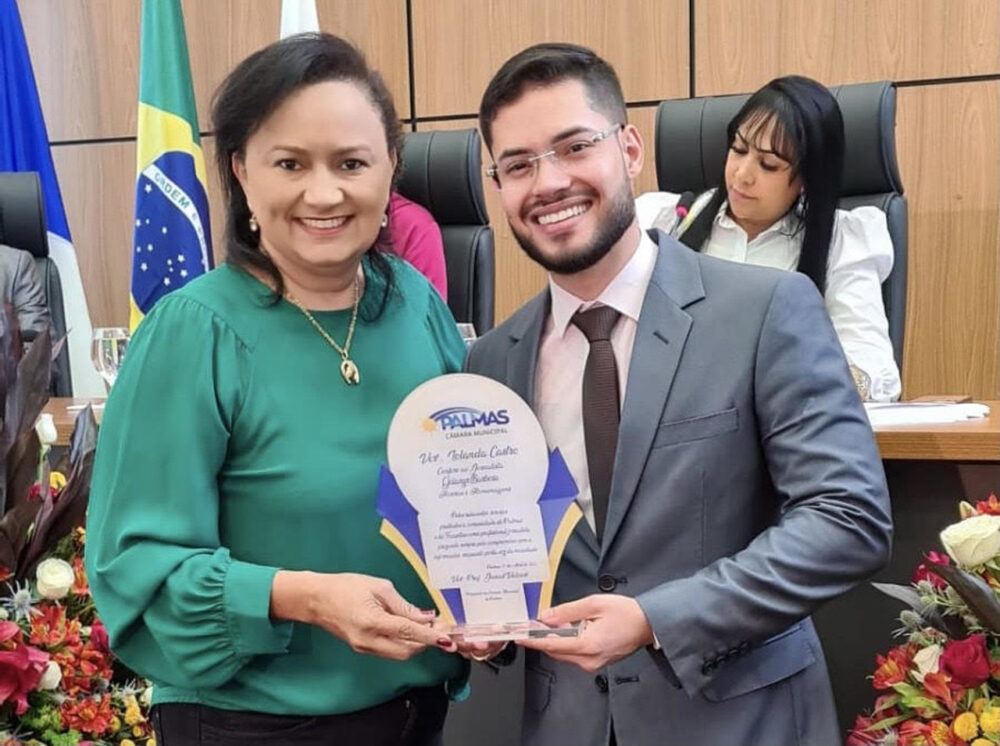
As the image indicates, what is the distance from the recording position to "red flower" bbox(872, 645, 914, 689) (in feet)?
4.06

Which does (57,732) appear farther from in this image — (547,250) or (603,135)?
(603,135)

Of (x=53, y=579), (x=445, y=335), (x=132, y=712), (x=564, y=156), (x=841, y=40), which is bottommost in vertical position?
(x=132, y=712)

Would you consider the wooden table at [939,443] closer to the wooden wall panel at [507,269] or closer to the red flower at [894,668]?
the red flower at [894,668]

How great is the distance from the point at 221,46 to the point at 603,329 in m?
4.22

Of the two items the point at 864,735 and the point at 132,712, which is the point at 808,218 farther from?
the point at 132,712

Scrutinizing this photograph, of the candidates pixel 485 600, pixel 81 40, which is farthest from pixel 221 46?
pixel 485 600

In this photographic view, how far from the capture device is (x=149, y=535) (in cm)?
107

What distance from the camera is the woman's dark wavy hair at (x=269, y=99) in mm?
1124

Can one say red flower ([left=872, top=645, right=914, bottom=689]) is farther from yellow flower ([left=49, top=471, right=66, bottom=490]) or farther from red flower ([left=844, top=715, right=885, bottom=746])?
yellow flower ([left=49, top=471, right=66, bottom=490])

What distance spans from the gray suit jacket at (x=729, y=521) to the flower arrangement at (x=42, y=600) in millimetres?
664

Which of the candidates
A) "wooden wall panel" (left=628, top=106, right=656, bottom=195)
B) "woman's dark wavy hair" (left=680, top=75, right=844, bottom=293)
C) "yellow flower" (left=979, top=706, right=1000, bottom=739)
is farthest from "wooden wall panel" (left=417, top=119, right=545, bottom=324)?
"yellow flower" (left=979, top=706, right=1000, bottom=739)

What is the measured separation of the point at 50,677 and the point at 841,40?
134 inches

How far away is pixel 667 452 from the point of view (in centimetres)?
109

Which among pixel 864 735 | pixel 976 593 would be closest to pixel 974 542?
pixel 976 593
